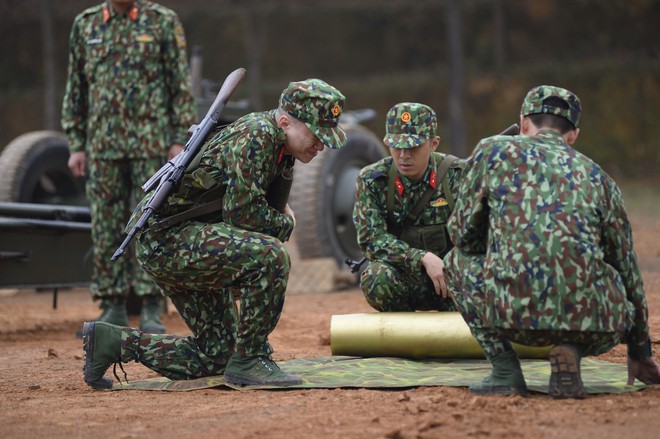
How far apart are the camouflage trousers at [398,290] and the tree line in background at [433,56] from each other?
13.8 m

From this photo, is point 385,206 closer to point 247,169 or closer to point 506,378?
point 247,169

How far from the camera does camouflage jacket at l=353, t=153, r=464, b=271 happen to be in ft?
21.1

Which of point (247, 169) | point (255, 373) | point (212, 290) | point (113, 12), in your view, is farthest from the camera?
point (113, 12)

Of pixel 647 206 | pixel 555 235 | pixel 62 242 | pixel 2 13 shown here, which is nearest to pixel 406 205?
pixel 555 235

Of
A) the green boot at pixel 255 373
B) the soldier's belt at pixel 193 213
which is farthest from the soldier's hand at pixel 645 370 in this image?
the soldier's belt at pixel 193 213

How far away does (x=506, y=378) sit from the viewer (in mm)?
4992

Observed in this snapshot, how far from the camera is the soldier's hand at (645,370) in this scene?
5047 millimetres

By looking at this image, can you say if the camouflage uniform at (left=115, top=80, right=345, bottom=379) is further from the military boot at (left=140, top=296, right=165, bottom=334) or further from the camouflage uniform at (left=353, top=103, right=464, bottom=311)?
the military boot at (left=140, top=296, right=165, bottom=334)

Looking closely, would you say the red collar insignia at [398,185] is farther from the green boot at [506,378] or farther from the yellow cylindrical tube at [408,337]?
the green boot at [506,378]

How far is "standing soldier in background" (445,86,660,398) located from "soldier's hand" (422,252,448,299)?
1.07 metres

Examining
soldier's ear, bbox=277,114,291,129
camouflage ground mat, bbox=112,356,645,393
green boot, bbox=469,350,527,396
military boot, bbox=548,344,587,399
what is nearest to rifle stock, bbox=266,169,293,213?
soldier's ear, bbox=277,114,291,129

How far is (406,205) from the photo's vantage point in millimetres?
6539

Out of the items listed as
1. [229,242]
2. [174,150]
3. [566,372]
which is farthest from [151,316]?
[566,372]

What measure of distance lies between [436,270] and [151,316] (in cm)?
243
